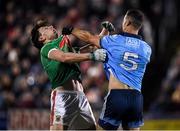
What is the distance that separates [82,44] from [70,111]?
7156 millimetres

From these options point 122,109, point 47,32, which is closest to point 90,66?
point 47,32

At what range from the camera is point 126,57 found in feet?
29.0

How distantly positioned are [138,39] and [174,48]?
327 inches

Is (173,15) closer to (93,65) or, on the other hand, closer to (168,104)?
(93,65)

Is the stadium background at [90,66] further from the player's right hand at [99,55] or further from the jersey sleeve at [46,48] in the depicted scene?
the player's right hand at [99,55]

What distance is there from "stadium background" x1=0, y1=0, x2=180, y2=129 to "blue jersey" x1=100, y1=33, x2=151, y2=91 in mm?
5385

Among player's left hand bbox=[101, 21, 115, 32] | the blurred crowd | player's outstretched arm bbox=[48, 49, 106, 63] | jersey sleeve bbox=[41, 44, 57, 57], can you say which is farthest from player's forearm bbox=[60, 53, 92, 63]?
the blurred crowd

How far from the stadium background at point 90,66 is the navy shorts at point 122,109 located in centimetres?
541

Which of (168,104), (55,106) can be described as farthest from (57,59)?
(168,104)

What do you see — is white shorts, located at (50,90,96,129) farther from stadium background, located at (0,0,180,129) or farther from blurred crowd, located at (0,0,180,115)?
blurred crowd, located at (0,0,180,115)

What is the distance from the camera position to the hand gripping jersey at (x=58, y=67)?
952 cm

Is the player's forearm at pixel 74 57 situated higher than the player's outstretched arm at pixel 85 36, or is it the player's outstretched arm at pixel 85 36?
the player's outstretched arm at pixel 85 36

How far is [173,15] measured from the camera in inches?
691

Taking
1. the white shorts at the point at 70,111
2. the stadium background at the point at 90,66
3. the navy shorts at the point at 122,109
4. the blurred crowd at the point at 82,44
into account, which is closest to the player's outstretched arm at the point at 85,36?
the navy shorts at the point at 122,109
